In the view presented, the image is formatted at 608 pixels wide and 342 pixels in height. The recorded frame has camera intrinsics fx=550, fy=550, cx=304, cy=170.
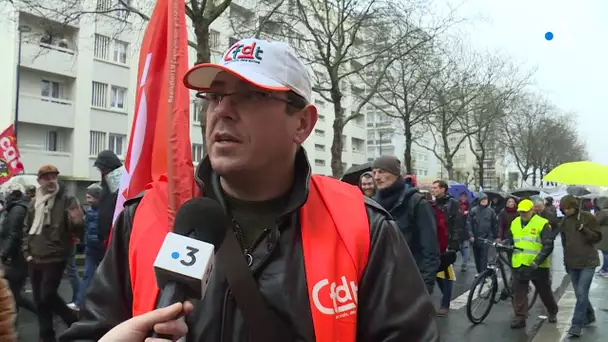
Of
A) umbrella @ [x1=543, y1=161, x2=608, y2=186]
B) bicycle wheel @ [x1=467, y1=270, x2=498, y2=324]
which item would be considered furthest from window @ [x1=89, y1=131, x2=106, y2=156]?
umbrella @ [x1=543, y1=161, x2=608, y2=186]

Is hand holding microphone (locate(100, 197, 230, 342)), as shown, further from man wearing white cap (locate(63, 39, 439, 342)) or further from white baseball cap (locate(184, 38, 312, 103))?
white baseball cap (locate(184, 38, 312, 103))

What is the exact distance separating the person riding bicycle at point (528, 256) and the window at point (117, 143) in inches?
1014

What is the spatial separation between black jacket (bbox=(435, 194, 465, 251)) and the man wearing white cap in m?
7.39

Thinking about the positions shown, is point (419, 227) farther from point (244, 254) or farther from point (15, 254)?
point (15, 254)

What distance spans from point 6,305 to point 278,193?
84 cm

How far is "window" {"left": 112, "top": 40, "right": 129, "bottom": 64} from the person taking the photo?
29886 mm

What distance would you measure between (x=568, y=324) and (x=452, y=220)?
8.67 ft

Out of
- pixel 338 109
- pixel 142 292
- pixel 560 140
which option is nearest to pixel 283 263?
pixel 142 292

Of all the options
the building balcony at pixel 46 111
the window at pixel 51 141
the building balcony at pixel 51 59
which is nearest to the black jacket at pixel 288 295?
the building balcony at pixel 51 59

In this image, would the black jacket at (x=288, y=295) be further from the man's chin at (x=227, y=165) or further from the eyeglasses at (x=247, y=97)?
the eyeglasses at (x=247, y=97)

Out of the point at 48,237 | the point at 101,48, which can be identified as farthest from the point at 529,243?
the point at 101,48

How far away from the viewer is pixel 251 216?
1.72 meters

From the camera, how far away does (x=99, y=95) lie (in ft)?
96.4

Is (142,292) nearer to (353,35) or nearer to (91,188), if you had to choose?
(91,188)
